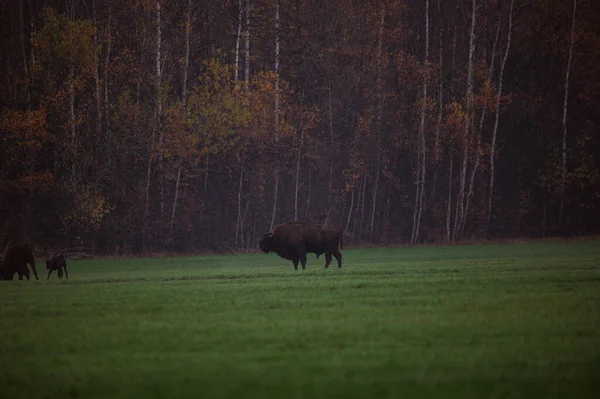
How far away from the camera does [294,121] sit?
6284 cm

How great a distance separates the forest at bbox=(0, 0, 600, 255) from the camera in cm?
5100

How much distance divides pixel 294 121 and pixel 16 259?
30978 mm

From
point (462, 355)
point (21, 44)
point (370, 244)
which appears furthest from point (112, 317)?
point (370, 244)

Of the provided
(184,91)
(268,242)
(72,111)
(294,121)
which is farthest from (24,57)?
(268,242)

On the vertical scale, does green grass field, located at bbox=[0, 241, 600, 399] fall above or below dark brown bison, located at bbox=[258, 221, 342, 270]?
below

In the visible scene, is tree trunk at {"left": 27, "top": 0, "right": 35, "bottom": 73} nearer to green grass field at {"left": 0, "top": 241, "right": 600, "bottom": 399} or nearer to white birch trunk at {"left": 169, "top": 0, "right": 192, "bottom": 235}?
white birch trunk at {"left": 169, "top": 0, "right": 192, "bottom": 235}

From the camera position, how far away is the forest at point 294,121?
5100cm

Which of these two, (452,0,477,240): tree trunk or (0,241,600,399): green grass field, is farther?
(452,0,477,240): tree trunk

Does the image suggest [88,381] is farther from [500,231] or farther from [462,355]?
[500,231]

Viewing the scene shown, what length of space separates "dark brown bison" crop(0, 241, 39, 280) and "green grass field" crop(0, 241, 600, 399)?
1109 cm

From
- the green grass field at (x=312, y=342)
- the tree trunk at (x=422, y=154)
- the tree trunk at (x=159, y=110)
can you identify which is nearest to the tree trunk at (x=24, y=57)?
the tree trunk at (x=159, y=110)

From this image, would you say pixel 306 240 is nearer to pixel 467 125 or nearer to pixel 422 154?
pixel 467 125

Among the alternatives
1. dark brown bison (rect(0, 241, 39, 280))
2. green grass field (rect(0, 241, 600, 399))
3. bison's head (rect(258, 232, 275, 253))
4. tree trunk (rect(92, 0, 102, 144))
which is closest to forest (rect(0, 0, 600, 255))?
tree trunk (rect(92, 0, 102, 144))

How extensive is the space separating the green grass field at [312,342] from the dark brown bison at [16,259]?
11.1 metres
